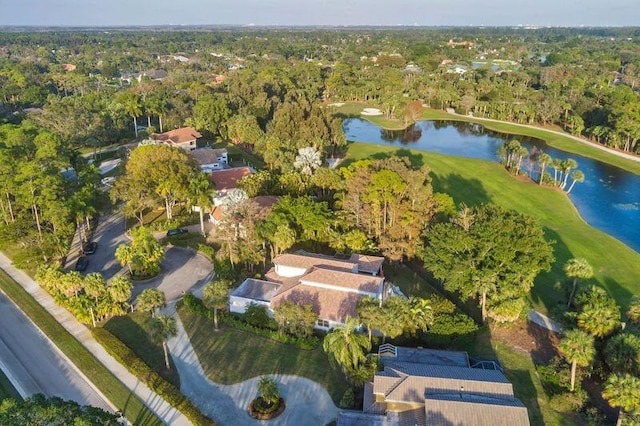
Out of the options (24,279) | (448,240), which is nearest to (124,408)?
(24,279)

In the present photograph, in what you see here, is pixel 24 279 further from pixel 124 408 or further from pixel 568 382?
pixel 568 382

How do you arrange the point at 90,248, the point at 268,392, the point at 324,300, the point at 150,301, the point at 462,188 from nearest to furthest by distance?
the point at 268,392
the point at 150,301
the point at 324,300
the point at 90,248
the point at 462,188

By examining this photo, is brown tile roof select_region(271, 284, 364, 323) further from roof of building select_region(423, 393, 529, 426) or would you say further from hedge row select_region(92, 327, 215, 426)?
roof of building select_region(423, 393, 529, 426)

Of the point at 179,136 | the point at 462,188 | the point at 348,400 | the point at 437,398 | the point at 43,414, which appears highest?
the point at 43,414

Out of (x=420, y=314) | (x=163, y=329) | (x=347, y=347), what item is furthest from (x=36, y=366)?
(x=420, y=314)

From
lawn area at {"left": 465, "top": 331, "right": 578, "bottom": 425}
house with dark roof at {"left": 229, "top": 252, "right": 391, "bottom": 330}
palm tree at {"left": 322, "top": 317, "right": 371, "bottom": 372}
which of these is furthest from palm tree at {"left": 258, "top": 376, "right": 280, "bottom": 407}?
lawn area at {"left": 465, "top": 331, "right": 578, "bottom": 425}

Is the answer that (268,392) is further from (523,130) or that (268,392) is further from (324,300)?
(523,130)

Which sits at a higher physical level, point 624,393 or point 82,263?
point 624,393
